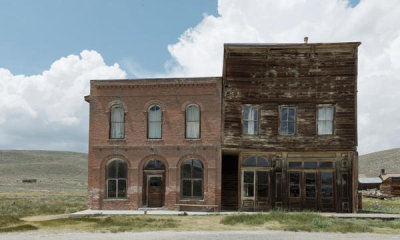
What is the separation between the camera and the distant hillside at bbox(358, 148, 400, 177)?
94250 millimetres

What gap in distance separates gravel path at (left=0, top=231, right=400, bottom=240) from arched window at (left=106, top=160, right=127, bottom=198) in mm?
9211

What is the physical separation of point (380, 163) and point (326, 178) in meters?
85.4

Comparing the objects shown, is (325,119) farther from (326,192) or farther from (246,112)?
(246,112)

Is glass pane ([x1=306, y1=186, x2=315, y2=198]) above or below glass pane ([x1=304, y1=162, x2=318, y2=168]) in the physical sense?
below

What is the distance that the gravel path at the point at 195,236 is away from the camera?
47.9ft

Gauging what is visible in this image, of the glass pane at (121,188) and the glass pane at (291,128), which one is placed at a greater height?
the glass pane at (291,128)

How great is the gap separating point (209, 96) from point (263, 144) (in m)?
4.04

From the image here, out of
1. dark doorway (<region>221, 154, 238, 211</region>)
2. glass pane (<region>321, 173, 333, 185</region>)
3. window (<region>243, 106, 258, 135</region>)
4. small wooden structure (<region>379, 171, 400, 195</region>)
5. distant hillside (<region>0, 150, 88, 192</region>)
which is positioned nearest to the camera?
glass pane (<region>321, 173, 333, 185</region>)

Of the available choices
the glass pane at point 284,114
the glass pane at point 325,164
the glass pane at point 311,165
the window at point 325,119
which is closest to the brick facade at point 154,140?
the glass pane at point 284,114

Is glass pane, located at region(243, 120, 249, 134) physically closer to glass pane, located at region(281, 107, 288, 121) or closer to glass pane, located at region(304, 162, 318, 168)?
glass pane, located at region(281, 107, 288, 121)

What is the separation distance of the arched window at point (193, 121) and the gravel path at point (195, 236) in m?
9.77

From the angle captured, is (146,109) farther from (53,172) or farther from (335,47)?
(53,172)

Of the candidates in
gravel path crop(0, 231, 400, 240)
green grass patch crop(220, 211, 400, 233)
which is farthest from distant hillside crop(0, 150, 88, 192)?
gravel path crop(0, 231, 400, 240)

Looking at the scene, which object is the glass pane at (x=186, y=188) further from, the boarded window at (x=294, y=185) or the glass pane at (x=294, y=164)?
the glass pane at (x=294, y=164)
